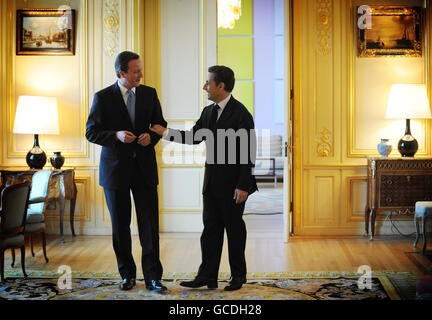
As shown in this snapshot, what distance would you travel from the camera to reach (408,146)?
516 cm

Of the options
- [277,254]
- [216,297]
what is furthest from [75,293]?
[277,254]

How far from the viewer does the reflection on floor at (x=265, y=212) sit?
582cm

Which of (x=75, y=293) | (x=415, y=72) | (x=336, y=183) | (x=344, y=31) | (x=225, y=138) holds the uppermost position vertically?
(x=344, y=31)

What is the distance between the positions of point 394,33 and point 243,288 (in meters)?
3.29

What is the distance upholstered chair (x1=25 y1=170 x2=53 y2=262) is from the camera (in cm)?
426

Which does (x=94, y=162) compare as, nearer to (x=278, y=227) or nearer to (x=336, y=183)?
(x=278, y=227)

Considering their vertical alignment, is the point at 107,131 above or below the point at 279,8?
below

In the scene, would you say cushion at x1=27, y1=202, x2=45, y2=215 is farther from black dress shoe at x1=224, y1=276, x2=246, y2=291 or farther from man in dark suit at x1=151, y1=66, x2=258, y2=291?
black dress shoe at x1=224, y1=276, x2=246, y2=291

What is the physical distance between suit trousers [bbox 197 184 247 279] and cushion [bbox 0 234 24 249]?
1.33m

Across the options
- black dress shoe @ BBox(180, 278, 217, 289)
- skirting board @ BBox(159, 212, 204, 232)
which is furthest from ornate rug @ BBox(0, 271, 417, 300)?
skirting board @ BBox(159, 212, 204, 232)

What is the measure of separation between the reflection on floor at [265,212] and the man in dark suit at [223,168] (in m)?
2.12

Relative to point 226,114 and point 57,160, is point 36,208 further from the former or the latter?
point 226,114

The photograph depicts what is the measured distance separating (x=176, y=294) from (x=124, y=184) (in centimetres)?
77

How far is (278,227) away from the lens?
5871 mm
